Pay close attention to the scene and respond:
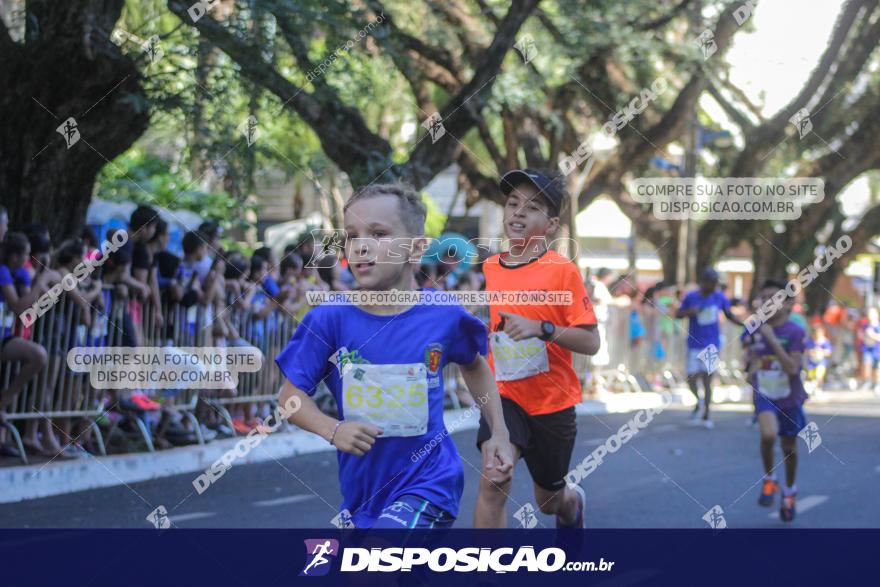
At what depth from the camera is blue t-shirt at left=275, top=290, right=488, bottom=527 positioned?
409 centimetres

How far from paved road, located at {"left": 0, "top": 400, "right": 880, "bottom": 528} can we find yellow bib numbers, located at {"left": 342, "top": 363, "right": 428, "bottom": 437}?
351cm

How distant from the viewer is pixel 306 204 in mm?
46031

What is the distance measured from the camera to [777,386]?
8.68m

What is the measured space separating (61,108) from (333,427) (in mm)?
7945

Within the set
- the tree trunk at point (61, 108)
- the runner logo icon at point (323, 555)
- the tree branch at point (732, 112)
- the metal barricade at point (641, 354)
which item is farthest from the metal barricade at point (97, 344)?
the tree branch at point (732, 112)

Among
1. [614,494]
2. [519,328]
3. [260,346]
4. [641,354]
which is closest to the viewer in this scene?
[519,328]

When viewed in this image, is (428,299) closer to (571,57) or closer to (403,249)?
(403,249)

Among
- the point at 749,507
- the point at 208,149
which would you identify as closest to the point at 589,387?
the point at 208,149

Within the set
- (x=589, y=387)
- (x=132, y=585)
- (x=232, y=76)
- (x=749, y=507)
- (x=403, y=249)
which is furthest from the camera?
(x=589, y=387)

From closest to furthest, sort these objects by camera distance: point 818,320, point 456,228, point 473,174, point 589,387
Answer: point 589,387 → point 473,174 → point 818,320 → point 456,228

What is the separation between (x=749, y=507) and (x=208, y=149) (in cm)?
589

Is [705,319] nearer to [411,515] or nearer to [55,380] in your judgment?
[55,380]

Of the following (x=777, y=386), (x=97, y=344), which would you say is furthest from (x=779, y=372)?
(x=97, y=344)

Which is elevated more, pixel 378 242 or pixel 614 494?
pixel 378 242
